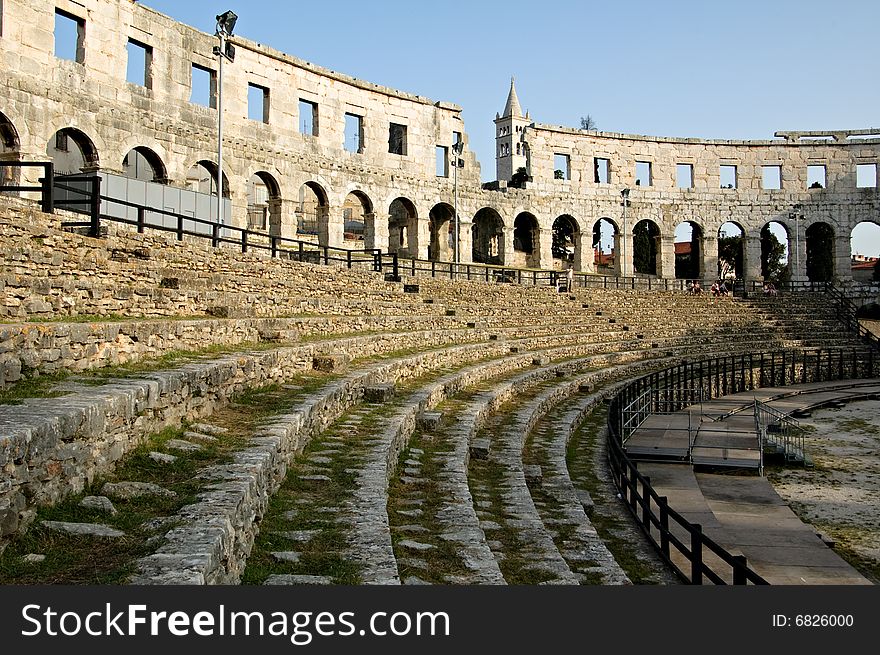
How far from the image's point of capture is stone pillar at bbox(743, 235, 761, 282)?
1857 inches

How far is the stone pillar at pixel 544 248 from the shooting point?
144 ft

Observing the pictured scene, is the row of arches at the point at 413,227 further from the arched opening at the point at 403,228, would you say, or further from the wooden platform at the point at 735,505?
the wooden platform at the point at 735,505

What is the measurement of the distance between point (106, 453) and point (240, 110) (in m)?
27.6

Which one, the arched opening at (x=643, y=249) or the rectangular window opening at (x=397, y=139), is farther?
the arched opening at (x=643, y=249)

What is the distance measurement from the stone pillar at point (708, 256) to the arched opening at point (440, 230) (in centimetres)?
1631

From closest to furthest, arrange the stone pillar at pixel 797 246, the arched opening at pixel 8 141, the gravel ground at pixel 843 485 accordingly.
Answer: the gravel ground at pixel 843 485 → the arched opening at pixel 8 141 → the stone pillar at pixel 797 246

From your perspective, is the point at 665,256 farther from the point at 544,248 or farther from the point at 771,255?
the point at 771,255

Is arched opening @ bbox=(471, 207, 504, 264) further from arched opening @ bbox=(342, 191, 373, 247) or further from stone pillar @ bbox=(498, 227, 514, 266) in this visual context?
arched opening @ bbox=(342, 191, 373, 247)

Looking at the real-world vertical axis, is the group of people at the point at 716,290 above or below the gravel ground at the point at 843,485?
above

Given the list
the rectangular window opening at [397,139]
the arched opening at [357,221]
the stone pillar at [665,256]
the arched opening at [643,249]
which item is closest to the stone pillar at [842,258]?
the stone pillar at [665,256]

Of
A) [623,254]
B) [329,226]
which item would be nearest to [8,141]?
[329,226]

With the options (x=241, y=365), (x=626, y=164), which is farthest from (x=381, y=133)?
(x=241, y=365)

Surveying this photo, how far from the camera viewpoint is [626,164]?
46.9m

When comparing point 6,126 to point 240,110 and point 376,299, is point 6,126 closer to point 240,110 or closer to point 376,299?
point 240,110
